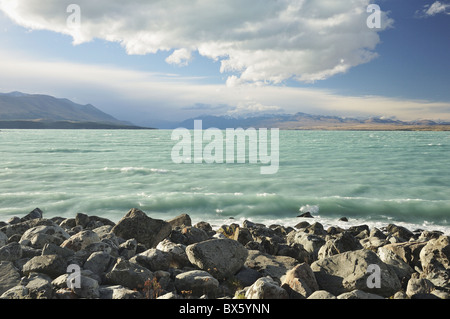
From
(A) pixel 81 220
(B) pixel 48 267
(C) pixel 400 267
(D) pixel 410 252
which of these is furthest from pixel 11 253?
(D) pixel 410 252

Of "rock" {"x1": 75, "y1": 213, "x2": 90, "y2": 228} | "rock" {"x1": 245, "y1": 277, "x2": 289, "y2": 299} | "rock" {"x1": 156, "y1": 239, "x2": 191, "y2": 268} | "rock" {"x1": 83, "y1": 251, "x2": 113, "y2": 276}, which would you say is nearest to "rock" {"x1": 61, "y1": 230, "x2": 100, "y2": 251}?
"rock" {"x1": 83, "y1": 251, "x2": 113, "y2": 276}

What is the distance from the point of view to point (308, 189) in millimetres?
25844

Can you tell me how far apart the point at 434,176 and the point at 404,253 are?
30212 millimetres

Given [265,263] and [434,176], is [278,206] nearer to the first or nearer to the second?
[265,263]

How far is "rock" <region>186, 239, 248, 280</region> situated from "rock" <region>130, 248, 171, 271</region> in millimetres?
506

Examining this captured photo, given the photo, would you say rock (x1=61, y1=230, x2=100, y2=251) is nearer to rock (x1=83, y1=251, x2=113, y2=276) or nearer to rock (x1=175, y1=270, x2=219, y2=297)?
rock (x1=83, y1=251, x2=113, y2=276)

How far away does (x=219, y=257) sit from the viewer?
264 inches

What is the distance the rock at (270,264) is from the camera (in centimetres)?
698

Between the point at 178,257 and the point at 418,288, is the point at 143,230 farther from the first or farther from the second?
the point at 418,288

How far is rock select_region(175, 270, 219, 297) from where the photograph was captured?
5.90 metres

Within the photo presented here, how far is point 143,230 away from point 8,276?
3888 mm

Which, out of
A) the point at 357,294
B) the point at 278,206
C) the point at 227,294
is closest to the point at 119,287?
the point at 227,294
